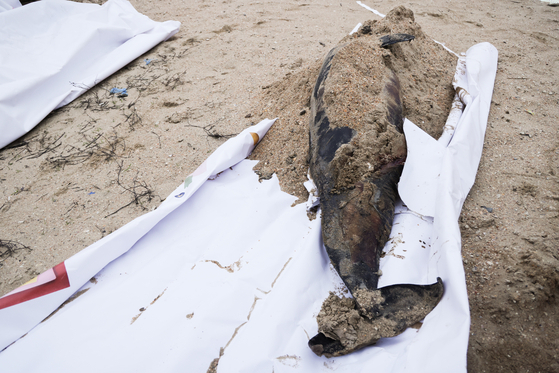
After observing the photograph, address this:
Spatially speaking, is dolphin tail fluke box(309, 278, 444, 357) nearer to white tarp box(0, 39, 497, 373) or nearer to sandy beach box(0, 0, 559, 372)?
white tarp box(0, 39, 497, 373)

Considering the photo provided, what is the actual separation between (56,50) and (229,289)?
3536 mm

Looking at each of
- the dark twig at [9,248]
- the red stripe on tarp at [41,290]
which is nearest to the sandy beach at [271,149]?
the dark twig at [9,248]

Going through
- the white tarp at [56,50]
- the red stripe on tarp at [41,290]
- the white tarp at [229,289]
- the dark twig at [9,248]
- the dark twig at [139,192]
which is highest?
the white tarp at [56,50]

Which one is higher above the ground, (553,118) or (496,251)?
(553,118)

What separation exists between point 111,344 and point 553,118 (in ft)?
11.8

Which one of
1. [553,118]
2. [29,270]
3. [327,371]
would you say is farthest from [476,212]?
[29,270]

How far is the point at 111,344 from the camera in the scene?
1.25 metres

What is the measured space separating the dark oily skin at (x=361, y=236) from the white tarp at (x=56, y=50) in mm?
2872

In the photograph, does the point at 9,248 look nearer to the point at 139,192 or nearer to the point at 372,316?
the point at 139,192

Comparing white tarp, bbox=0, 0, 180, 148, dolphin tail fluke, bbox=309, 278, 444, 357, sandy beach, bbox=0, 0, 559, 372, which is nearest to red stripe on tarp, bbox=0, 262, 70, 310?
sandy beach, bbox=0, 0, 559, 372

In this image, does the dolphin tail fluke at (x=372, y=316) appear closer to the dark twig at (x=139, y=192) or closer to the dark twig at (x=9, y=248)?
the dark twig at (x=139, y=192)

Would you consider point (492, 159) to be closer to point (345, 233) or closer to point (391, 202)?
point (391, 202)

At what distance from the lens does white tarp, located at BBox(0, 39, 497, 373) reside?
1193 mm

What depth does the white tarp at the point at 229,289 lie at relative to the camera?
1.19m
